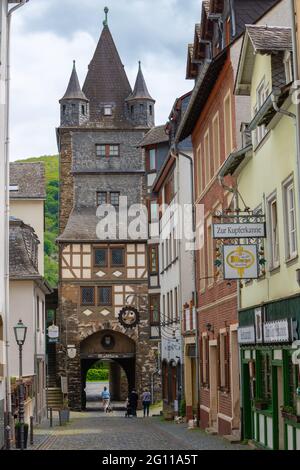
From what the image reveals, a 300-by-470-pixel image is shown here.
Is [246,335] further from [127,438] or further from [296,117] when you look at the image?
[127,438]

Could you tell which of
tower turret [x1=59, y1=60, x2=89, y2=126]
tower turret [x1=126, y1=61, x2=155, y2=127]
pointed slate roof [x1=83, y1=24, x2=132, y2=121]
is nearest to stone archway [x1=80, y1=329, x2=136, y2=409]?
tower turret [x1=59, y1=60, x2=89, y2=126]

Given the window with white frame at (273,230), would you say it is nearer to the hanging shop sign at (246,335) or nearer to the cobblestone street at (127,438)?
the hanging shop sign at (246,335)

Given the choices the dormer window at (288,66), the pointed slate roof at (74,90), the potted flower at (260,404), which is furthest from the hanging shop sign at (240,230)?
the pointed slate roof at (74,90)

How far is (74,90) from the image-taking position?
203 feet

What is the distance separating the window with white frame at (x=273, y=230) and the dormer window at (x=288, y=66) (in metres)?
2.16

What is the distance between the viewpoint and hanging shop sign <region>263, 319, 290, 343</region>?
51.2ft

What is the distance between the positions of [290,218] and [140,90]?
155 ft

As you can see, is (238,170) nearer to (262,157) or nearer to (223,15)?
(262,157)

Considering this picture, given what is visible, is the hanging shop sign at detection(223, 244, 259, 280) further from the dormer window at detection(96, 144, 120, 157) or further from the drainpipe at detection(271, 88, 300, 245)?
the dormer window at detection(96, 144, 120, 157)

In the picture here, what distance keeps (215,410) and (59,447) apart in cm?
487

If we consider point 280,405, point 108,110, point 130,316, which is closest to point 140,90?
point 108,110

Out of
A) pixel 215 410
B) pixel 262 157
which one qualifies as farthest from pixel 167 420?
pixel 262 157

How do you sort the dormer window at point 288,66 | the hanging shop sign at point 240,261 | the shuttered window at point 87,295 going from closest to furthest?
the dormer window at point 288,66 → the hanging shop sign at point 240,261 → the shuttered window at point 87,295

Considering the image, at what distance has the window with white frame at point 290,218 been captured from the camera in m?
16.0
